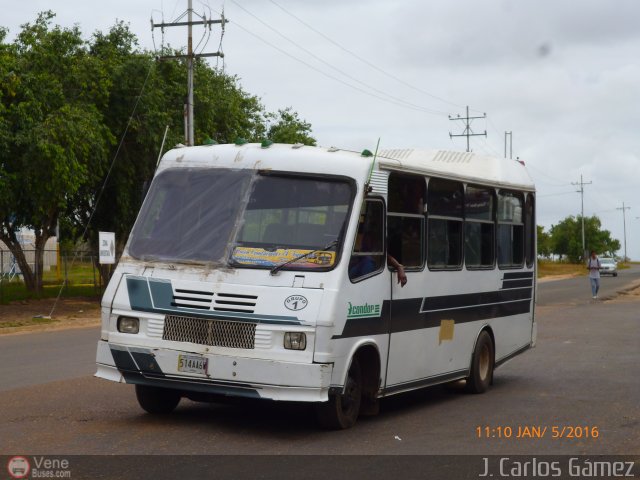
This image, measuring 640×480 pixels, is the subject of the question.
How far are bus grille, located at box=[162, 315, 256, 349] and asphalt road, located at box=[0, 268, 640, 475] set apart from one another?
32.2 inches

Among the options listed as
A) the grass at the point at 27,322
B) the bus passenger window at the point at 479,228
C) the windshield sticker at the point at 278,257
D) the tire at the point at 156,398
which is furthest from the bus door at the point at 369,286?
the grass at the point at 27,322

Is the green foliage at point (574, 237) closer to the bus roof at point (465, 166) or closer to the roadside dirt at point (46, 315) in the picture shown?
the roadside dirt at point (46, 315)

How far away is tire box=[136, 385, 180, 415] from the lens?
33.8 ft

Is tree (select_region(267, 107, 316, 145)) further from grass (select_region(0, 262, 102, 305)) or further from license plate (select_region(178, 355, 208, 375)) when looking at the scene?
license plate (select_region(178, 355, 208, 375))

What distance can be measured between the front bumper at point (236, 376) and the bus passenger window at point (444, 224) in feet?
9.29

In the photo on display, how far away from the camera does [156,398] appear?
10.4 m

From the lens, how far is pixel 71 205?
119 ft

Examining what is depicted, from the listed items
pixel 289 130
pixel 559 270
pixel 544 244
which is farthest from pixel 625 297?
pixel 544 244

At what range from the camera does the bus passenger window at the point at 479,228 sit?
41.2 feet

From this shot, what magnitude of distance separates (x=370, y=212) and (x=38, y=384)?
5.30m

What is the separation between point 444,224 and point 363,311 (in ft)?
7.99

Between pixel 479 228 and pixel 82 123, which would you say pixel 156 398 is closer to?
pixel 479 228

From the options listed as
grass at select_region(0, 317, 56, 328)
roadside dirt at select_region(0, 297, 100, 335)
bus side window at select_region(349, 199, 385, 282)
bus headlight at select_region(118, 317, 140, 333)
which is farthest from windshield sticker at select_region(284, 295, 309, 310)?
grass at select_region(0, 317, 56, 328)

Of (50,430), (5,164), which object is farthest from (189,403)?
(5,164)
